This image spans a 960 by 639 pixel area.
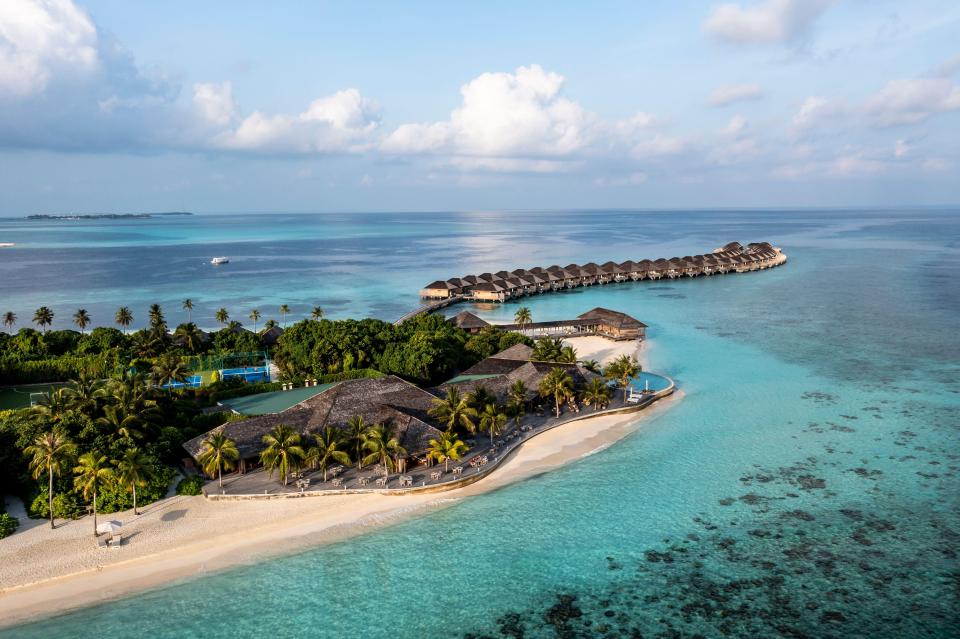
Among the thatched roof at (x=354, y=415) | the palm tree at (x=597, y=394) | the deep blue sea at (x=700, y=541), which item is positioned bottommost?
the deep blue sea at (x=700, y=541)

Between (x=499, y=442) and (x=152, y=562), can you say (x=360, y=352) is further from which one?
(x=152, y=562)

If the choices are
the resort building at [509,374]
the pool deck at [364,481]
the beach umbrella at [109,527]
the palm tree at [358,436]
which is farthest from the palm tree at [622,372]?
the beach umbrella at [109,527]

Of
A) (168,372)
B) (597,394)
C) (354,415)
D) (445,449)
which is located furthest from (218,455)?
(597,394)

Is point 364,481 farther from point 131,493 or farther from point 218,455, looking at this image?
point 131,493

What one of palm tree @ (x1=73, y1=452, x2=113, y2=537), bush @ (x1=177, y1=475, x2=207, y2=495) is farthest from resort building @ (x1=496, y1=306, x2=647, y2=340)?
palm tree @ (x1=73, y1=452, x2=113, y2=537)

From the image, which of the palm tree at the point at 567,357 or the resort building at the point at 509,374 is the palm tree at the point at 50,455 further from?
the palm tree at the point at 567,357

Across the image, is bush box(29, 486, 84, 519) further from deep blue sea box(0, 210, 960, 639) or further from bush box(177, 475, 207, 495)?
deep blue sea box(0, 210, 960, 639)

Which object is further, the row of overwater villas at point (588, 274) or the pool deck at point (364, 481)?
the row of overwater villas at point (588, 274)
